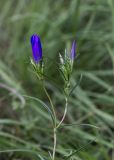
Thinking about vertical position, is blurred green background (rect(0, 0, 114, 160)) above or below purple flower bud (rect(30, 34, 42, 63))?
below

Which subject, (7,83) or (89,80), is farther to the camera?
(89,80)

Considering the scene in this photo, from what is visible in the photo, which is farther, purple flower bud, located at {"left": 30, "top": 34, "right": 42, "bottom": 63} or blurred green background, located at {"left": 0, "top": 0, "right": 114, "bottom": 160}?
blurred green background, located at {"left": 0, "top": 0, "right": 114, "bottom": 160}

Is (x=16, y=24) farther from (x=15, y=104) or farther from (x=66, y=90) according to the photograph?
(x=66, y=90)

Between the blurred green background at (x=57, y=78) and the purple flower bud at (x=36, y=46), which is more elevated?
the purple flower bud at (x=36, y=46)

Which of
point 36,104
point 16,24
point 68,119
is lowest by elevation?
point 68,119

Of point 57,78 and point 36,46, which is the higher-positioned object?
point 36,46

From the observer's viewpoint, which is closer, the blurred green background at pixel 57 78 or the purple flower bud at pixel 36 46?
the purple flower bud at pixel 36 46

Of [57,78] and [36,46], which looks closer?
[36,46]

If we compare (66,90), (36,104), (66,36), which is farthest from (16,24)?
(66,90)
